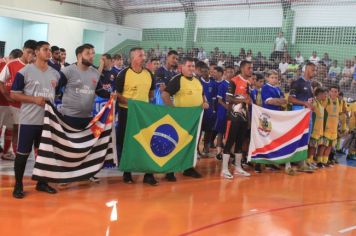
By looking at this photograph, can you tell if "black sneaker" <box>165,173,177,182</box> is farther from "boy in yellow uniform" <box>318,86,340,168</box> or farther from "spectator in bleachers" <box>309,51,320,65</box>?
"spectator in bleachers" <box>309,51,320,65</box>

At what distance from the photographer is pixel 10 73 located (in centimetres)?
604

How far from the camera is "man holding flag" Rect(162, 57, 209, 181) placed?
5.95 meters

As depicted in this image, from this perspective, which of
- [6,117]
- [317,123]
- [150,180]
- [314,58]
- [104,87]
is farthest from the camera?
[314,58]

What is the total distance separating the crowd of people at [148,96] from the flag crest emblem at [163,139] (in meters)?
0.26

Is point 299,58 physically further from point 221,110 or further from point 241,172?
point 241,172

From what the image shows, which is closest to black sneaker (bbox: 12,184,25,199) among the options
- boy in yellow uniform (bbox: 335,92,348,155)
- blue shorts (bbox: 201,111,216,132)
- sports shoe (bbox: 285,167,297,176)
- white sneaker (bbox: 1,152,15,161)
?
white sneaker (bbox: 1,152,15,161)

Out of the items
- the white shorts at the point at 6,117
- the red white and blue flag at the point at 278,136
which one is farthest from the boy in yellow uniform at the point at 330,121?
the white shorts at the point at 6,117

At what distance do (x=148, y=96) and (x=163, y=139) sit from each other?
621mm

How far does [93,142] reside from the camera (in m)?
5.25

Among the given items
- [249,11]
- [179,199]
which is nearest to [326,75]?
[249,11]

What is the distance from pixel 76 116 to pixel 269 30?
36.9 feet

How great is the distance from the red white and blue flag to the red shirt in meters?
3.62

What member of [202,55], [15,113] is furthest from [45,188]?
[202,55]

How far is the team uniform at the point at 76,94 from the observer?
16.8 ft
